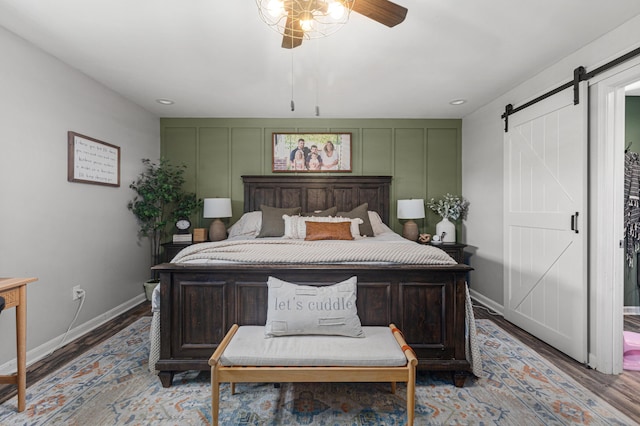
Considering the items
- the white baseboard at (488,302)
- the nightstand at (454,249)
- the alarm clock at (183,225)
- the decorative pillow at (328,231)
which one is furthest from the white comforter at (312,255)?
the alarm clock at (183,225)

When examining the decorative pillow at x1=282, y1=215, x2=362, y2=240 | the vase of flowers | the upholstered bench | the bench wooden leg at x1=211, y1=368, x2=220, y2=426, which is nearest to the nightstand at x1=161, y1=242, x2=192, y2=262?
the decorative pillow at x1=282, y1=215, x2=362, y2=240

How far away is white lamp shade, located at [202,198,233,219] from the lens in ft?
14.0

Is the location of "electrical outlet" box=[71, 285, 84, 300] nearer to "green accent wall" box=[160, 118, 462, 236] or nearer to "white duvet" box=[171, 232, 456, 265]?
"white duvet" box=[171, 232, 456, 265]

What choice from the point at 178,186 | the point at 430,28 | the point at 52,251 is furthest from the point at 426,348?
the point at 178,186

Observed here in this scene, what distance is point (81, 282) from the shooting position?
308 cm

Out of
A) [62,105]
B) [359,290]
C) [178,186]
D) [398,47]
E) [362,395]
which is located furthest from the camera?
[178,186]

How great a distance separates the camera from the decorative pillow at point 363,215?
13.0 ft

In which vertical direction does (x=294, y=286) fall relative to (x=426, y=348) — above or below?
above

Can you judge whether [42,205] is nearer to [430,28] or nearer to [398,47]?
[398,47]

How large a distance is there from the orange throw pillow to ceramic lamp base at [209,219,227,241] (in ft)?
4.16

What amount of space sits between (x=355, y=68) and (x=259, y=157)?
2116 mm

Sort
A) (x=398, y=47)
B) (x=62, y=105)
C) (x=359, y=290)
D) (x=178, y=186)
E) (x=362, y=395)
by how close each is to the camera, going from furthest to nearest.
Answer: (x=178, y=186) → (x=62, y=105) → (x=398, y=47) → (x=359, y=290) → (x=362, y=395)

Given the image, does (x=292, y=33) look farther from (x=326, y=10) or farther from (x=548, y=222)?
(x=548, y=222)

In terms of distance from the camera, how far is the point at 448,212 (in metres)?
4.52
